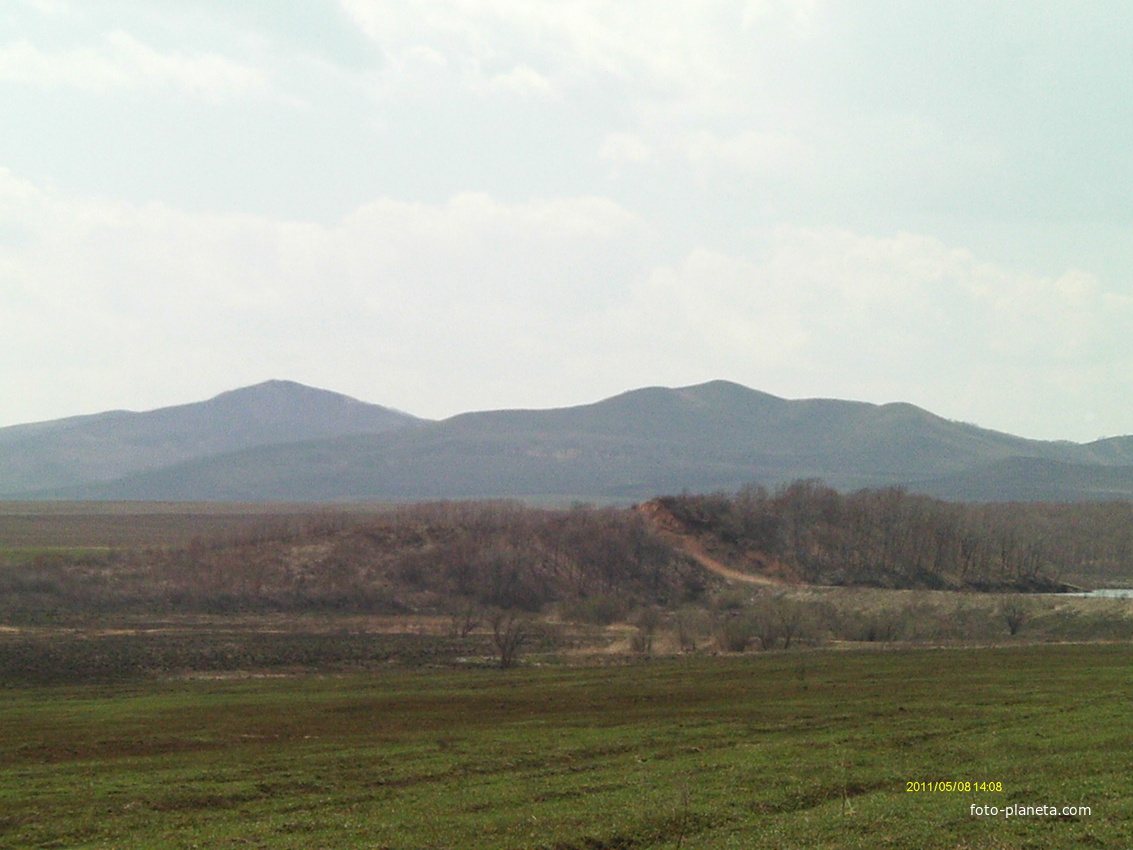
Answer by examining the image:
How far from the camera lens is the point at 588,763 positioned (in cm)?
3067

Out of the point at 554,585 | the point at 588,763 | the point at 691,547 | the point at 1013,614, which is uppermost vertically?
the point at 691,547

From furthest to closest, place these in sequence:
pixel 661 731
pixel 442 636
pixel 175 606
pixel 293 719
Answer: pixel 175 606
pixel 442 636
pixel 293 719
pixel 661 731

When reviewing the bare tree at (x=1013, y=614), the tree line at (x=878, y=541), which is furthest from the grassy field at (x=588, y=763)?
the tree line at (x=878, y=541)

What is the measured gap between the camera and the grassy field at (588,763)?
22125mm

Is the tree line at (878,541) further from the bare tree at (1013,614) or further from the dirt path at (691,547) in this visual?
the bare tree at (1013,614)

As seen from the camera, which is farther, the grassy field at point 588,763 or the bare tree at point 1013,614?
the bare tree at point 1013,614

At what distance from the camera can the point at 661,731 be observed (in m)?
36.1

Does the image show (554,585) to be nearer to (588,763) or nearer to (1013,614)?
(1013,614)

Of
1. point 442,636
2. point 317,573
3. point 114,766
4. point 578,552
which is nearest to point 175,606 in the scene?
point 317,573

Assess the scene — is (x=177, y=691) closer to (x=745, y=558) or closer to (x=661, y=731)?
(x=661, y=731)

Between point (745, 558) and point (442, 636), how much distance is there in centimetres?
6242
